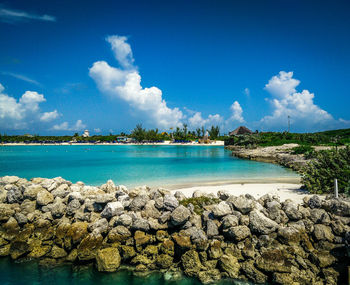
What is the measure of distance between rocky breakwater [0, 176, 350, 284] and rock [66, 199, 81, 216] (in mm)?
34

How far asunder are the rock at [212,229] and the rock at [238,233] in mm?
396

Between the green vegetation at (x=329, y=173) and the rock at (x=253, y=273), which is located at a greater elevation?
the green vegetation at (x=329, y=173)

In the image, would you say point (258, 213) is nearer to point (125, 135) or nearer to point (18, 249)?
point (18, 249)

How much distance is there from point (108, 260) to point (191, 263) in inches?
87.2

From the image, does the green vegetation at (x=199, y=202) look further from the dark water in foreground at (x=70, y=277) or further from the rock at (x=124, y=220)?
the dark water in foreground at (x=70, y=277)

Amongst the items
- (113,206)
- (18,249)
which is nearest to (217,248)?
(113,206)

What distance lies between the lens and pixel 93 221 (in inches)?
297

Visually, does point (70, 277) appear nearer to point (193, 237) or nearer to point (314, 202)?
point (193, 237)

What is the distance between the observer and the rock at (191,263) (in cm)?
558

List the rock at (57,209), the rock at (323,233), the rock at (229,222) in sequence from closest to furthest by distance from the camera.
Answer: the rock at (323,233) < the rock at (229,222) < the rock at (57,209)

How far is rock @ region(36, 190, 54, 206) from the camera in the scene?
328 inches

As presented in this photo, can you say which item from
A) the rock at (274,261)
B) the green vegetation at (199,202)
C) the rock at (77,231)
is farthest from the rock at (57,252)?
the rock at (274,261)

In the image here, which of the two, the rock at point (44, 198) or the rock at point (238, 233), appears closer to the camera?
the rock at point (238, 233)

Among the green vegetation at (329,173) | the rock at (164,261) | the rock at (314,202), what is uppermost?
the green vegetation at (329,173)
